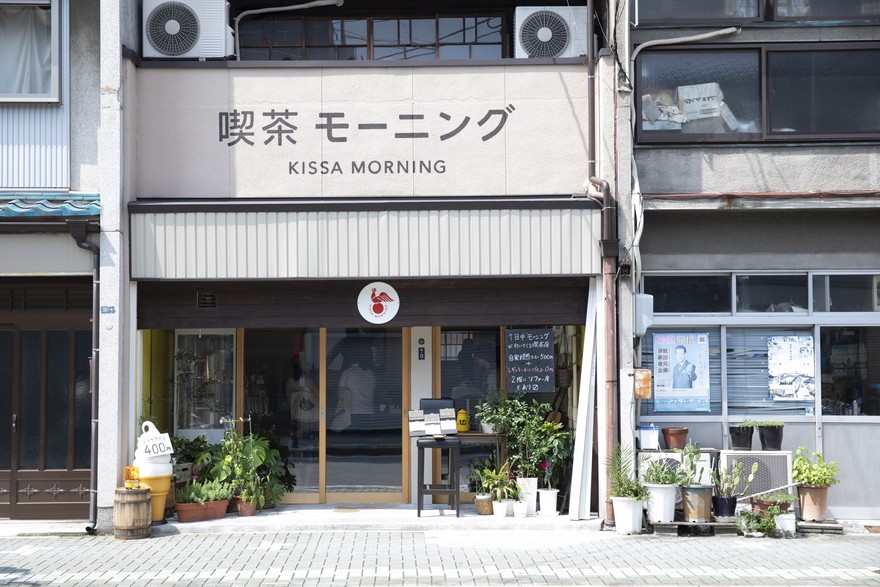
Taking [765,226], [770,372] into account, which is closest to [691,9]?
[765,226]

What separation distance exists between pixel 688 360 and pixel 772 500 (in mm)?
2109

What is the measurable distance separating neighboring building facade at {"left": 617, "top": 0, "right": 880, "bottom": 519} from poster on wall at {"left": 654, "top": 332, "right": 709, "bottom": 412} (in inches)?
0.7

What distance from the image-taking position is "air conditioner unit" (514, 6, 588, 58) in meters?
13.2

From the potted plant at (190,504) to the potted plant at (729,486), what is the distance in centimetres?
637

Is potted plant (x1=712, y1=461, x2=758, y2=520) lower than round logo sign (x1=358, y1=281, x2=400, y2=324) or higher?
lower

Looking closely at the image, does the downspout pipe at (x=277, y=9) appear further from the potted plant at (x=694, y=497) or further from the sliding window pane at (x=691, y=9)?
the potted plant at (x=694, y=497)

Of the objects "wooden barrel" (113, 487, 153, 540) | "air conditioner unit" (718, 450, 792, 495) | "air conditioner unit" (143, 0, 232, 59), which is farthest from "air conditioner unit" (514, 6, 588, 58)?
"wooden barrel" (113, 487, 153, 540)

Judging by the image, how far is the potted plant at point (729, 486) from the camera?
484 inches

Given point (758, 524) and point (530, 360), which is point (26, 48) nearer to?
point (530, 360)

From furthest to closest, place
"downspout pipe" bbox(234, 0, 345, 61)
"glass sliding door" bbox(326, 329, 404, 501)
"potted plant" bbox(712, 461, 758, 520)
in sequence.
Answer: "glass sliding door" bbox(326, 329, 404, 501)
"downspout pipe" bbox(234, 0, 345, 61)
"potted plant" bbox(712, 461, 758, 520)

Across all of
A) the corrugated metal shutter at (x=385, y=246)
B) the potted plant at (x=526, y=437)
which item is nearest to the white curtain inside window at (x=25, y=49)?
the corrugated metal shutter at (x=385, y=246)

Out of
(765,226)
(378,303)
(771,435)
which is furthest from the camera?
(765,226)

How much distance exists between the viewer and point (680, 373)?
43.5ft

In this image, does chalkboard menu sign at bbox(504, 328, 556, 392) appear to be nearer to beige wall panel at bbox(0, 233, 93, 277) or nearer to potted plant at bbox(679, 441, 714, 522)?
potted plant at bbox(679, 441, 714, 522)
